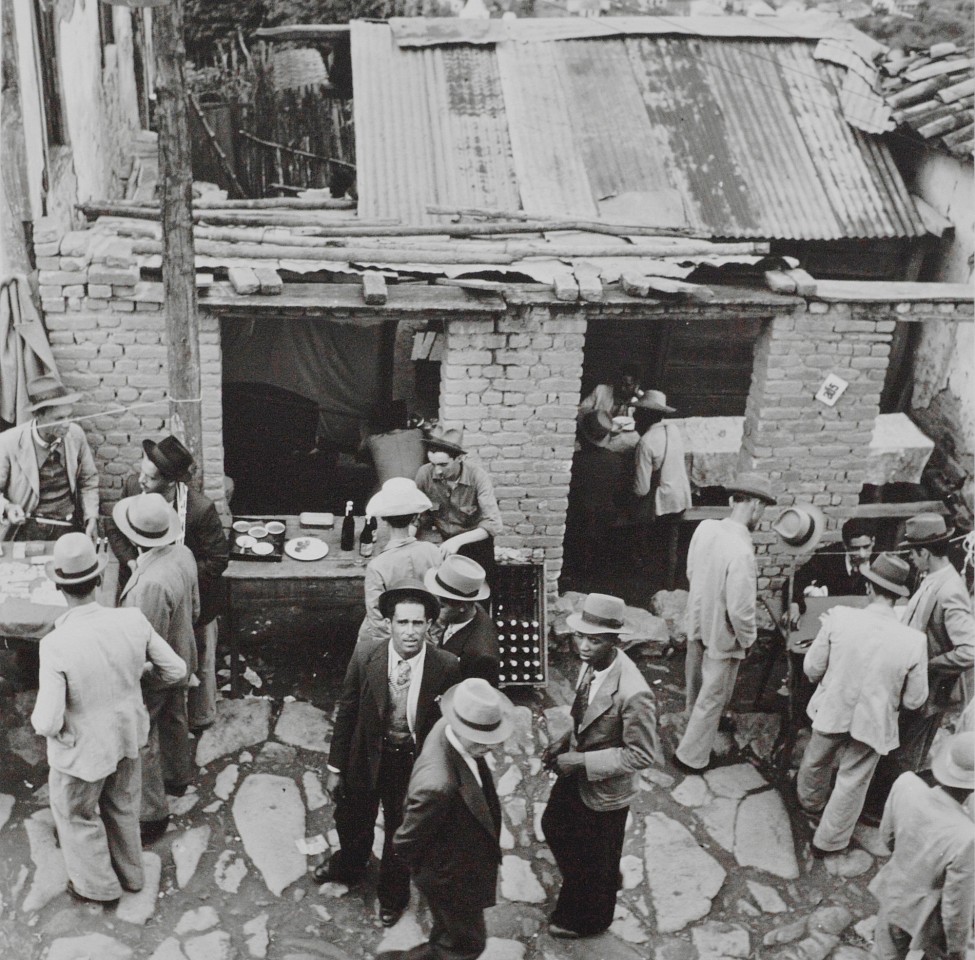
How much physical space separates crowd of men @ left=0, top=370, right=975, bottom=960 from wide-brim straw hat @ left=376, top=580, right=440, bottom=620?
0.04 feet

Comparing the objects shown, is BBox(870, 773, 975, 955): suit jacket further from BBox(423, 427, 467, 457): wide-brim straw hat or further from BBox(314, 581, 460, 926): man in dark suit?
BBox(423, 427, 467, 457): wide-brim straw hat

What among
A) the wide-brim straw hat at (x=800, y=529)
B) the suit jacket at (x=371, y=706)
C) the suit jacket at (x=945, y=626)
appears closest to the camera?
the suit jacket at (x=371, y=706)

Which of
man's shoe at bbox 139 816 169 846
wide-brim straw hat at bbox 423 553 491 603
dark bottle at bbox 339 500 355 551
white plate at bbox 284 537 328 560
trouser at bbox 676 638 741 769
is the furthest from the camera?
dark bottle at bbox 339 500 355 551

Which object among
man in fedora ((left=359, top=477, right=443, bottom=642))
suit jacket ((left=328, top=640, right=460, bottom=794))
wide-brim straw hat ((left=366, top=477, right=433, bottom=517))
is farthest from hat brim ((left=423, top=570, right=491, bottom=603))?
wide-brim straw hat ((left=366, top=477, right=433, bottom=517))

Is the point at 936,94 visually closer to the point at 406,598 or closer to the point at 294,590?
the point at 294,590

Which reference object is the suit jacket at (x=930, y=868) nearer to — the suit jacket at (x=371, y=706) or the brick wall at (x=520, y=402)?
the suit jacket at (x=371, y=706)

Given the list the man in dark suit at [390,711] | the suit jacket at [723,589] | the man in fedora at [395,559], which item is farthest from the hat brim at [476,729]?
the suit jacket at [723,589]

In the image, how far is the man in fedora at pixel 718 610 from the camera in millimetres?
6960

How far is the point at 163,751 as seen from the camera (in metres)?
6.78

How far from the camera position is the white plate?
8.04m

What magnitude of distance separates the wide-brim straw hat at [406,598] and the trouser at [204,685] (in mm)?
2339

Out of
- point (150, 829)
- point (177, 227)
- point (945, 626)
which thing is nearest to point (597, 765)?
point (945, 626)

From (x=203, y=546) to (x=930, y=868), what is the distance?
4.81 metres

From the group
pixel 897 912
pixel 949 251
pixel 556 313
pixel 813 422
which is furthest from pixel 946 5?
pixel 897 912
